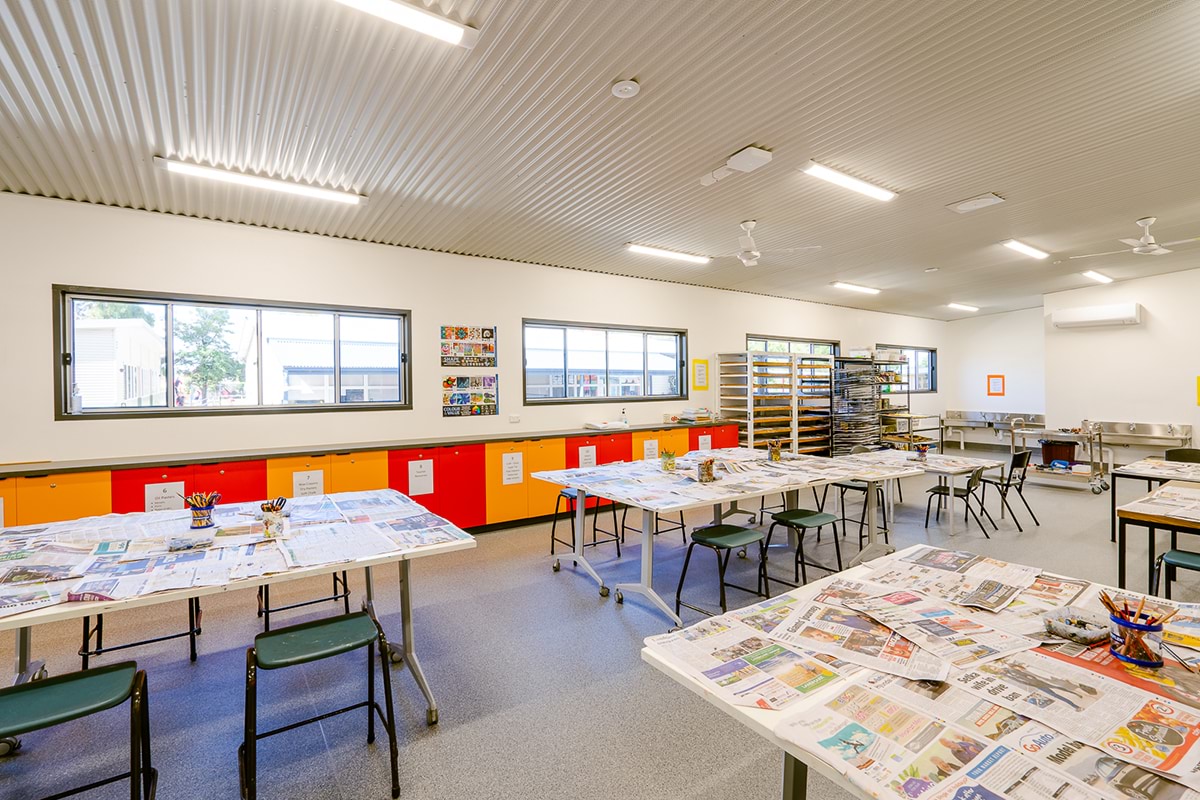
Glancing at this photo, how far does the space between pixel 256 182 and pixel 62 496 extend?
2.84m

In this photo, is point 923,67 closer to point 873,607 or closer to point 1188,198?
point 873,607

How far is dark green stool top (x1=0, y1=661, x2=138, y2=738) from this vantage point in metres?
1.58

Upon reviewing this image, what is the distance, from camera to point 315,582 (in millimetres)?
4305

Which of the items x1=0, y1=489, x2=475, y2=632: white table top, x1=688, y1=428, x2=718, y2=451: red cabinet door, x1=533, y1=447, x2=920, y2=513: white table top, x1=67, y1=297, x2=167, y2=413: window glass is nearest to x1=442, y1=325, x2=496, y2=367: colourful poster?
x1=533, y1=447, x2=920, y2=513: white table top

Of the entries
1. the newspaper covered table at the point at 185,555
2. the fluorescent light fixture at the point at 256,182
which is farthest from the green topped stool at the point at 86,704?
the fluorescent light fixture at the point at 256,182

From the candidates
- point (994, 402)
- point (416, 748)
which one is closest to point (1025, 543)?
point (416, 748)

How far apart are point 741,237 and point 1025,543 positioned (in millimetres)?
4245

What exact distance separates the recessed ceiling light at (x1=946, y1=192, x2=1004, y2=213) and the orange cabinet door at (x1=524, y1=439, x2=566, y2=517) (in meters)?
4.73

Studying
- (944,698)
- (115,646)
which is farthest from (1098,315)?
(115,646)

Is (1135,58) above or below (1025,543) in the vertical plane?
above

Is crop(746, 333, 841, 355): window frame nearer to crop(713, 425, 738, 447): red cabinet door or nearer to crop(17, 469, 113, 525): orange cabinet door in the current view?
crop(713, 425, 738, 447): red cabinet door

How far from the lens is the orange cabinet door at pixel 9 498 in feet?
12.2

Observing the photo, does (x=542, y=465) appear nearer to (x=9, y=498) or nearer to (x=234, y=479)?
(x=234, y=479)

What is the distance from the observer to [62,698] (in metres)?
1.70
